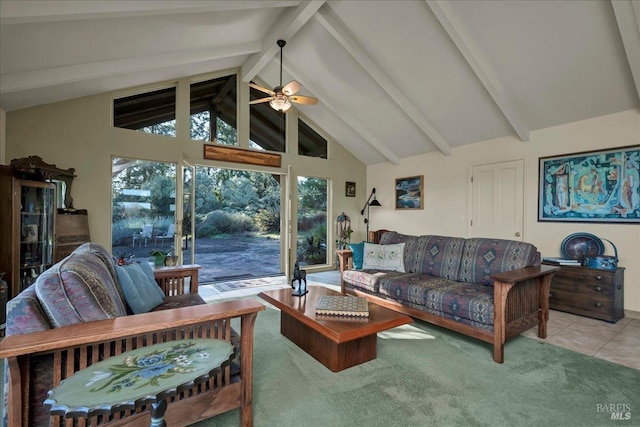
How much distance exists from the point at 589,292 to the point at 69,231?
6.30 metres

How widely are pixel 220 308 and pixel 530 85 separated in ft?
14.1

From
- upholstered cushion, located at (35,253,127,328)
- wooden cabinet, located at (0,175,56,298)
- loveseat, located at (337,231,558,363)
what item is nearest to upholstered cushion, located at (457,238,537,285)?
loveseat, located at (337,231,558,363)

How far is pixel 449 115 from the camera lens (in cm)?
463

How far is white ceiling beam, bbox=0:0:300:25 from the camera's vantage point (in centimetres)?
215

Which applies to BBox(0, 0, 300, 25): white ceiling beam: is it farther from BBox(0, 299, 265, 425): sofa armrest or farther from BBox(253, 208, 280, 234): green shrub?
BBox(253, 208, 280, 234): green shrub

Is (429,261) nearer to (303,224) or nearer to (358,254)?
(358,254)

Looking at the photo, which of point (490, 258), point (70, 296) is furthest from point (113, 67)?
point (490, 258)

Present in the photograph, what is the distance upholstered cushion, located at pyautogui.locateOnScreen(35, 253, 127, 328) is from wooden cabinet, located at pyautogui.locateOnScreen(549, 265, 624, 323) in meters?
4.53

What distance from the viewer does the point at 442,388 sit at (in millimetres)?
1970

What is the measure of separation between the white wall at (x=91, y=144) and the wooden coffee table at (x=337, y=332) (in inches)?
124

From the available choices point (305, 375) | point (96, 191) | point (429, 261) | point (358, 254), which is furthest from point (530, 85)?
point (96, 191)

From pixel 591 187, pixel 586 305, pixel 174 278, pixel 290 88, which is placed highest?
pixel 290 88

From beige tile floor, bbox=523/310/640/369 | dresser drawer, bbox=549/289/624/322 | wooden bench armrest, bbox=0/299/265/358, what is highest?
wooden bench armrest, bbox=0/299/265/358

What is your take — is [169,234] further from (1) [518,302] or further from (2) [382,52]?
(1) [518,302]
